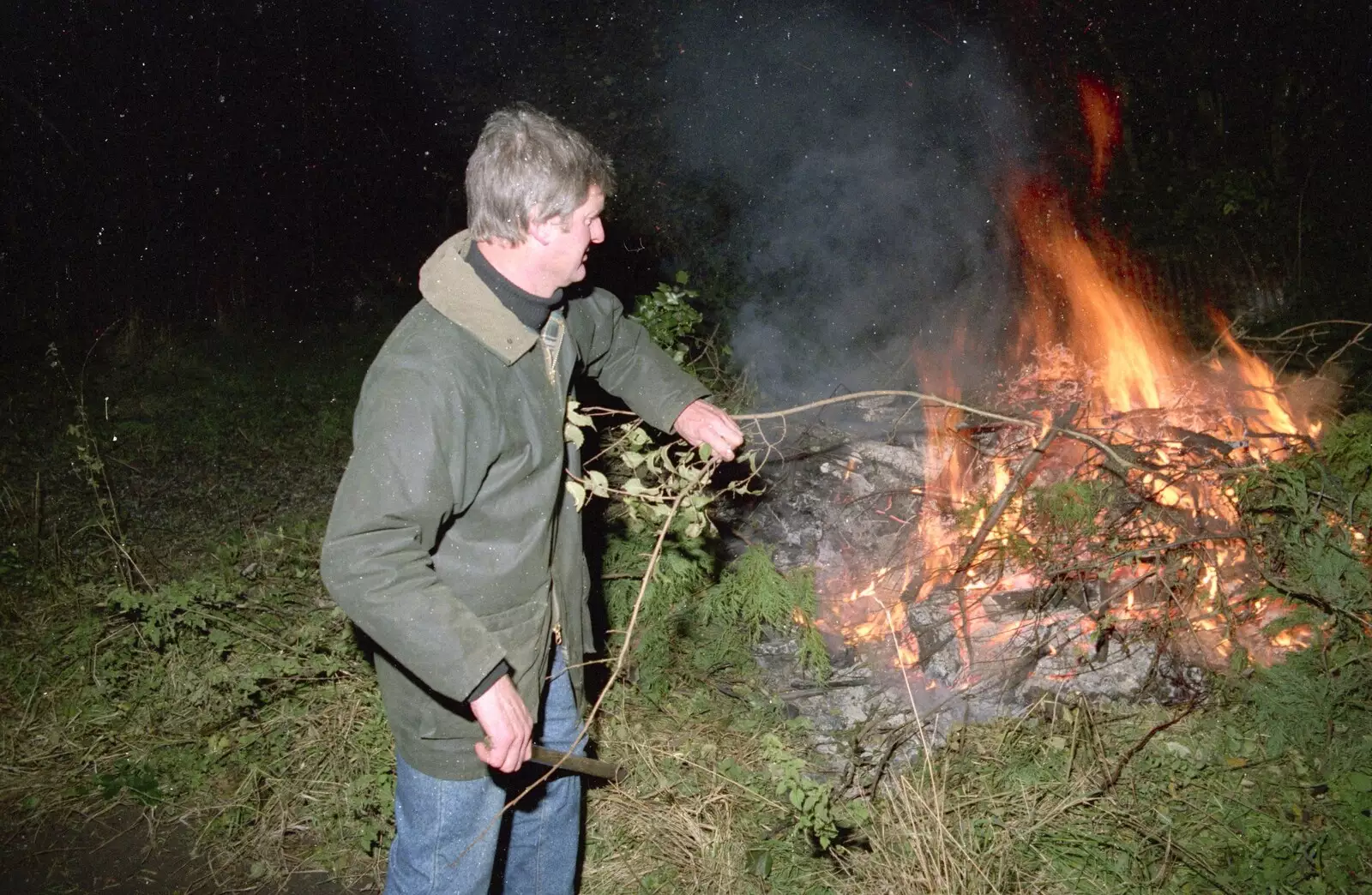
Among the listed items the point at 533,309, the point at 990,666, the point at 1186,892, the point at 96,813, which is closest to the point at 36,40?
the point at 96,813

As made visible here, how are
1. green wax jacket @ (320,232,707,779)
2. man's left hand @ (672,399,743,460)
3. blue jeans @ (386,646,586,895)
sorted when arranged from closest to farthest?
green wax jacket @ (320,232,707,779)
blue jeans @ (386,646,586,895)
man's left hand @ (672,399,743,460)

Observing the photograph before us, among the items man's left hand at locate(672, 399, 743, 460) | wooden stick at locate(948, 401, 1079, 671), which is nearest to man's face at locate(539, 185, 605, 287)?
man's left hand at locate(672, 399, 743, 460)

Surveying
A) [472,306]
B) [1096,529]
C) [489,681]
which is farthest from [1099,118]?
[489,681]

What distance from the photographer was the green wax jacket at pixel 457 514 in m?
2.13

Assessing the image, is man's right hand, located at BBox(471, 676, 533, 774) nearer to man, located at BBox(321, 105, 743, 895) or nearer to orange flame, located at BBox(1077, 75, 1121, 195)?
man, located at BBox(321, 105, 743, 895)

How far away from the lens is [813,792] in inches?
120

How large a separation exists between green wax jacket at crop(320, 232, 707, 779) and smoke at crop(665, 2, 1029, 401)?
13.5 ft

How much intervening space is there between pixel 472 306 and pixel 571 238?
35cm

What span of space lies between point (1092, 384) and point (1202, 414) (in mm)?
774

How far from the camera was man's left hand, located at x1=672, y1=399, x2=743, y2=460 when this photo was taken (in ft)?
10.1

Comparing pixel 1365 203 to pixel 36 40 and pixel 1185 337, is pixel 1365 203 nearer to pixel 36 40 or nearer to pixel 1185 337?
pixel 1185 337

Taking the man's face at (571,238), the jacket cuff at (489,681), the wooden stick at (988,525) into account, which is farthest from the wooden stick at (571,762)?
the wooden stick at (988,525)

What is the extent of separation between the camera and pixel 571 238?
246 cm

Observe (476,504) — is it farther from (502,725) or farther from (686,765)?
(686,765)
